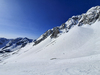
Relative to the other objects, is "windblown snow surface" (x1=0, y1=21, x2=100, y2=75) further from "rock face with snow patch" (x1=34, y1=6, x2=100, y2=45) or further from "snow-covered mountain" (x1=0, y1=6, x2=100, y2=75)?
"rock face with snow patch" (x1=34, y1=6, x2=100, y2=45)

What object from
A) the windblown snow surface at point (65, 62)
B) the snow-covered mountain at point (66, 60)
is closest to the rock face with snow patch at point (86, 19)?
the snow-covered mountain at point (66, 60)

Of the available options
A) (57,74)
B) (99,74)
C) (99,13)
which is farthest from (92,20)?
(57,74)

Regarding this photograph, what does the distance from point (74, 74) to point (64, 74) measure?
1248 millimetres

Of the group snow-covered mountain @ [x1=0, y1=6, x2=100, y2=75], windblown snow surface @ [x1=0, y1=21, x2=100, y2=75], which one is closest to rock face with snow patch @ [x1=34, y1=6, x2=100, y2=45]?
snow-covered mountain @ [x1=0, y1=6, x2=100, y2=75]

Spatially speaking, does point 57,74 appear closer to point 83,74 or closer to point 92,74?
point 83,74

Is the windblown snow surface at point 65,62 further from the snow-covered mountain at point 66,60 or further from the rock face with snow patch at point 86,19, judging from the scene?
the rock face with snow patch at point 86,19

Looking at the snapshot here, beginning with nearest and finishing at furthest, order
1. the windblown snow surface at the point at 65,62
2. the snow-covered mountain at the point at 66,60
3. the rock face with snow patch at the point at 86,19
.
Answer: the windblown snow surface at the point at 65,62
the snow-covered mountain at the point at 66,60
the rock face with snow patch at the point at 86,19

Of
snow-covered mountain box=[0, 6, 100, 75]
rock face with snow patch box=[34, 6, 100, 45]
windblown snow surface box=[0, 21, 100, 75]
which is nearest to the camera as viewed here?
windblown snow surface box=[0, 21, 100, 75]

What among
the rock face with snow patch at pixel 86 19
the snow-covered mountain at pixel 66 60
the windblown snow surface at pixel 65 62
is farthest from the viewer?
the rock face with snow patch at pixel 86 19

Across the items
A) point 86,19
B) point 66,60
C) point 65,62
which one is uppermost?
point 86,19

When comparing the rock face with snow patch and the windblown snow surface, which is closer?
the windblown snow surface

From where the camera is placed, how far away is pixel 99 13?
39.1 m

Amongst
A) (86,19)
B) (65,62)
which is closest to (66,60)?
(65,62)

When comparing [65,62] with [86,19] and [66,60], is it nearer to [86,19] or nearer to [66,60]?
[66,60]
